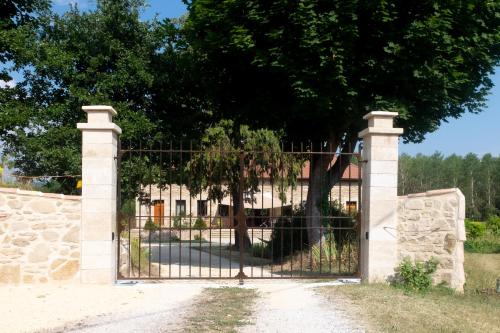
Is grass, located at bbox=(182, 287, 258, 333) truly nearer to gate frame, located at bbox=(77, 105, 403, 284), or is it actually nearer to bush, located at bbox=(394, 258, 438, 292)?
gate frame, located at bbox=(77, 105, 403, 284)

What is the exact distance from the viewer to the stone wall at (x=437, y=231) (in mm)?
8289

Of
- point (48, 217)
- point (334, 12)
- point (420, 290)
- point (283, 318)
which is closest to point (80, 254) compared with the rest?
point (48, 217)

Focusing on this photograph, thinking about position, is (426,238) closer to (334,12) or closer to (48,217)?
(334,12)

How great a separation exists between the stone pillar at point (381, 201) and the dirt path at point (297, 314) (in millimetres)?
1240

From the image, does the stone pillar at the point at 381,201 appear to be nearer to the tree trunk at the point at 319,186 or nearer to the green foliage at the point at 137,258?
the tree trunk at the point at 319,186

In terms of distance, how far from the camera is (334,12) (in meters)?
9.66

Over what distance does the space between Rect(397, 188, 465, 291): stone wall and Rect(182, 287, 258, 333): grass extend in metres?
2.79

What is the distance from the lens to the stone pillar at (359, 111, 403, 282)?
8.38 m

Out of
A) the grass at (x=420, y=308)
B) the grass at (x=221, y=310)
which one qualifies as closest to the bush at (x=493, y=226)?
the grass at (x=420, y=308)

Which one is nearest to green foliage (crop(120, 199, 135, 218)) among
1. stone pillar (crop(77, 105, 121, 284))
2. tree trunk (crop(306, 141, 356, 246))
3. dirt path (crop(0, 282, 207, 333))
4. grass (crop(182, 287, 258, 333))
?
stone pillar (crop(77, 105, 121, 284))

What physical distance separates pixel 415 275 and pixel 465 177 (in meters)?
46.5

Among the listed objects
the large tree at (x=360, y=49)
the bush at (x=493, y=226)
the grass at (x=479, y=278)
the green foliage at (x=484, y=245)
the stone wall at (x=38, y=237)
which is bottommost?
the green foliage at (x=484, y=245)

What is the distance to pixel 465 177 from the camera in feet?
166

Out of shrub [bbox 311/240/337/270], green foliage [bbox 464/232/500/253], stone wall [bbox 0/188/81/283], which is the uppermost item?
stone wall [bbox 0/188/81/283]
